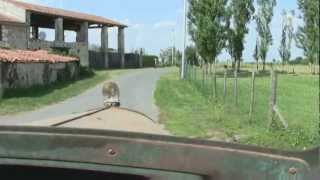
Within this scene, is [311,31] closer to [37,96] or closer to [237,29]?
[37,96]

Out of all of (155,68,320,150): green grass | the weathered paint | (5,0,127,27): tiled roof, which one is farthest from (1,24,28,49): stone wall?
the weathered paint

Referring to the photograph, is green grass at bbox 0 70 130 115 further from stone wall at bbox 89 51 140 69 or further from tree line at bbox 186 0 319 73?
stone wall at bbox 89 51 140 69

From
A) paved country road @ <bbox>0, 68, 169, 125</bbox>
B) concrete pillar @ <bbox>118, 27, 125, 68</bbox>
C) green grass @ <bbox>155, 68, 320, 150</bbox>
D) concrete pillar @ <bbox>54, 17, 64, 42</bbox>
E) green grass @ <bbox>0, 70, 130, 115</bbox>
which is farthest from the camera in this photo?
concrete pillar @ <bbox>118, 27, 125, 68</bbox>

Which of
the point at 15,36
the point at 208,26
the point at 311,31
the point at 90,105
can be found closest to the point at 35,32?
the point at 15,36

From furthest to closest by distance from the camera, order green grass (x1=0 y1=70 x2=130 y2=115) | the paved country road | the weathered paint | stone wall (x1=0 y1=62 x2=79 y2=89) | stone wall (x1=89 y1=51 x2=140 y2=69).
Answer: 1. stone wall (x1=89 y1=51 x2=140 y2=69)
2. stone wall (x1=0 y1=62 x2=79 y2=89)
3. green grass (x1=0 y1=70 x2=130 y2=115)
4. the paved country road
5. the weathered paint

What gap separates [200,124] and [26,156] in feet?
56.6

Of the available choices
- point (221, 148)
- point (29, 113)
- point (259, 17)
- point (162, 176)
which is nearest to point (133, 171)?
point (162, 176)

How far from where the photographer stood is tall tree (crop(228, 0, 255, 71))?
70938 millimetres

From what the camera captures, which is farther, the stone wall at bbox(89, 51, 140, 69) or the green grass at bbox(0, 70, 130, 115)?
the stone wall at bbox(89, 51, 140, 69)

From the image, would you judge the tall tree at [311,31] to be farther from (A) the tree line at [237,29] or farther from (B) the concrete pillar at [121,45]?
(B) the concrete pillar at [121,45]

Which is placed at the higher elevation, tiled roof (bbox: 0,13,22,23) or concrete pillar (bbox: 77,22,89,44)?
tiled roof (bbox: 0,13,22,23)

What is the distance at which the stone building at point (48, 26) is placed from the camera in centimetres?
5684

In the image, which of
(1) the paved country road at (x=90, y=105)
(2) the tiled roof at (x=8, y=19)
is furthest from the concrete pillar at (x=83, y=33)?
(1) the paved country road at (x=90, y=105)

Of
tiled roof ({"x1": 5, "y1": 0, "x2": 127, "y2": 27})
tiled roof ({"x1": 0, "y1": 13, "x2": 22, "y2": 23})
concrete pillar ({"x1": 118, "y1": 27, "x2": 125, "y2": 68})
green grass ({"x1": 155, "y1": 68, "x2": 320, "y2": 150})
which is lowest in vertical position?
green grass ({"x1": 155, "y1": 68, "x2": 320, "y2": 150})
